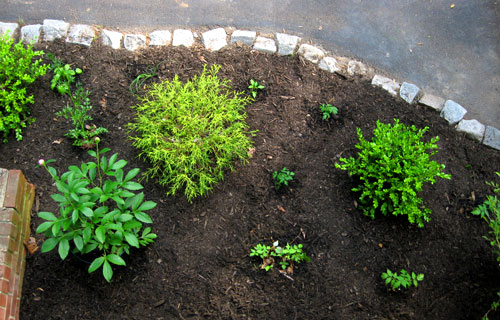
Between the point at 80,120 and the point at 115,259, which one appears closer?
the point at 115,259

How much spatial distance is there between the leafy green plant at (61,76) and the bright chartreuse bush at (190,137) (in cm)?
76

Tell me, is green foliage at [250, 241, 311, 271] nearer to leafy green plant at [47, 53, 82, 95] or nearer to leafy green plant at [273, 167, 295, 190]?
leafy green plant at [273, 167, 295, 190]

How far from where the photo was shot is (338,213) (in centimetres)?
350

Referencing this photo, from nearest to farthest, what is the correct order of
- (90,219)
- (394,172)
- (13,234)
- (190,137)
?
(90,219) → (13,234) → (394,172) → (190,137)

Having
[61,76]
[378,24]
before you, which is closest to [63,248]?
[61,76]

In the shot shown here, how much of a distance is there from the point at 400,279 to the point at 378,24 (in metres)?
3.34

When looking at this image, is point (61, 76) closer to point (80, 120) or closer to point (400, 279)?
point (80, 120)

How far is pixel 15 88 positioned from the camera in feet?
11.9

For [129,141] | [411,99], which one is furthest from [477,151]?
[129,141]

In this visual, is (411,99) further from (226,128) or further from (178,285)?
(178,285)

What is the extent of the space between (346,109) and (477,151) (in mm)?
1437

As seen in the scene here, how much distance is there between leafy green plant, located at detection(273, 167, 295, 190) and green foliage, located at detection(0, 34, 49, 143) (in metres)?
2.35

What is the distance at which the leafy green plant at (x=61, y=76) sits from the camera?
153 inches

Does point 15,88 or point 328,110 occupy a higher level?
point 328,110
